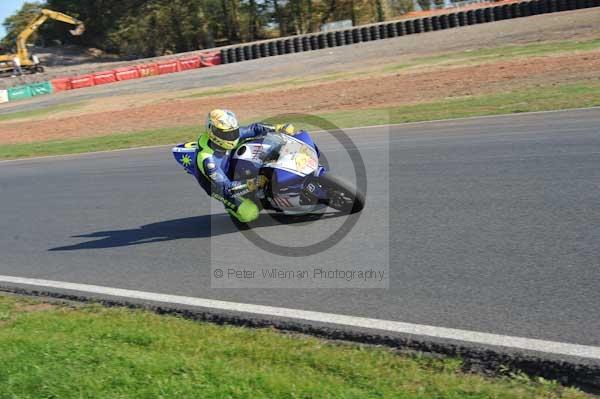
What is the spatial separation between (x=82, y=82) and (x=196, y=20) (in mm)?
18941

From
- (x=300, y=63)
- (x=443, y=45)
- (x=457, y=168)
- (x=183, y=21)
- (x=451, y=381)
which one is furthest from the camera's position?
(x=183, y=21)

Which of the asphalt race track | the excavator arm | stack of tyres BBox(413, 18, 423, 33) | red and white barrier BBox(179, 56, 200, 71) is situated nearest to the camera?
the asphalt race track

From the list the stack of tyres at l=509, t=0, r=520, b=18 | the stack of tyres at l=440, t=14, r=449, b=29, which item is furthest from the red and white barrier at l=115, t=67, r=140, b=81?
the stack of tyres at l=509, t=0, r=520, b=18

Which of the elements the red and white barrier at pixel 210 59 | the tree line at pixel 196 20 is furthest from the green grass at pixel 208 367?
the tree line at pixel 196 20

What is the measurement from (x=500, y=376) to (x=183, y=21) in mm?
61362

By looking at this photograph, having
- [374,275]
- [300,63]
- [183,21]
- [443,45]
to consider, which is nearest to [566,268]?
[374,275]

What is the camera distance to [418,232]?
679 cm

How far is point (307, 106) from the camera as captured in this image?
66.9 ft

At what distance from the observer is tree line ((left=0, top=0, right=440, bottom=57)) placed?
61.6 m

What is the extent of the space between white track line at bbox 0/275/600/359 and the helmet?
6.76 feet

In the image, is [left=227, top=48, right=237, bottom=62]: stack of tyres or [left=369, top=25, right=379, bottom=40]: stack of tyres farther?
[left=227, top=48, right=237, bottom=62]: stack of tyres

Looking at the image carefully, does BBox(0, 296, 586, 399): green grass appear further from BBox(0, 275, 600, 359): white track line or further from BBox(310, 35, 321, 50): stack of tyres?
BBox(310, 35, 321, 50): stack of tyres

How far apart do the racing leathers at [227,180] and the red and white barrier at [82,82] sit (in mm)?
40713

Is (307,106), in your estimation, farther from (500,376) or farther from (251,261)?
(500,376)
